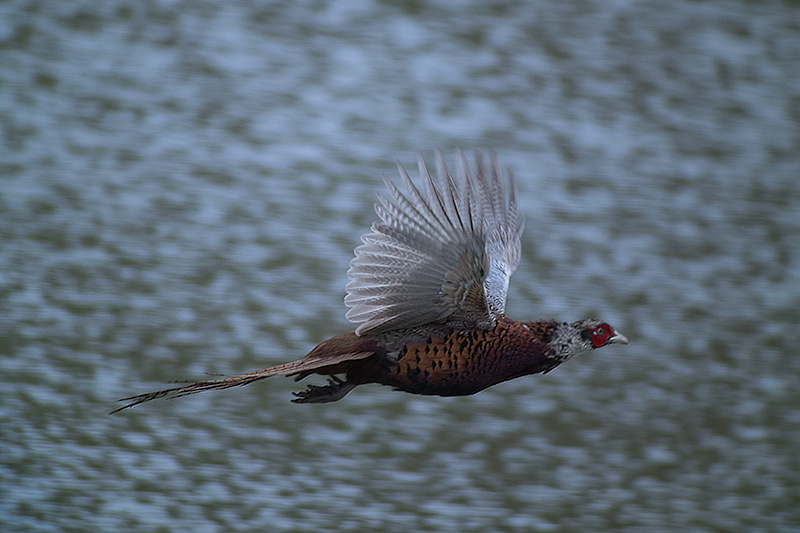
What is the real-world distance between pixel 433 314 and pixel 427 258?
0.38 feet

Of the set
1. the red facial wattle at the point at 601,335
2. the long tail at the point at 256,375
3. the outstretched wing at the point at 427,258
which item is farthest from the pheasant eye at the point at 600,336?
the long tail at the point at 256,375

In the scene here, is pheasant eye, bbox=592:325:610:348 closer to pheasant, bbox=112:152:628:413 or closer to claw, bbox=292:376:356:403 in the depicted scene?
pheasant, bbox=112:152:628:413

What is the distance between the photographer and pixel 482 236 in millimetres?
1600

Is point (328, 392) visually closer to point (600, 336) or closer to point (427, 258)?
point (427, 258)

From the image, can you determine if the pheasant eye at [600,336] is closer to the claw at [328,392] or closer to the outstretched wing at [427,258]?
the outstretched wing at [427,258]

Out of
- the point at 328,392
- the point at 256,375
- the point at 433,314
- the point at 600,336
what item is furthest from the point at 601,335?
the point at 256,375

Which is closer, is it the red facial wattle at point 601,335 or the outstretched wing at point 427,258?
the outstretched wing at point 427,258

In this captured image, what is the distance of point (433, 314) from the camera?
5.50 feet

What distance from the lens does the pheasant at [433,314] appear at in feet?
5.30

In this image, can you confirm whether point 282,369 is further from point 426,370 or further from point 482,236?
point 482,236

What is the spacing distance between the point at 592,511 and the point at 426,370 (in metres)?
1.27

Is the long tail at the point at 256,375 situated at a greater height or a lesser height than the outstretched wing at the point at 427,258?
lesser

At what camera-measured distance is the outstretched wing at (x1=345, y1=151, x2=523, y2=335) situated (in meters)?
1.61

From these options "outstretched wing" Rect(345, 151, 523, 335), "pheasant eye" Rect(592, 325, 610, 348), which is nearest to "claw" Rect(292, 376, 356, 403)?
"outstretched wing" Rect(345, 151, 523, 335)
